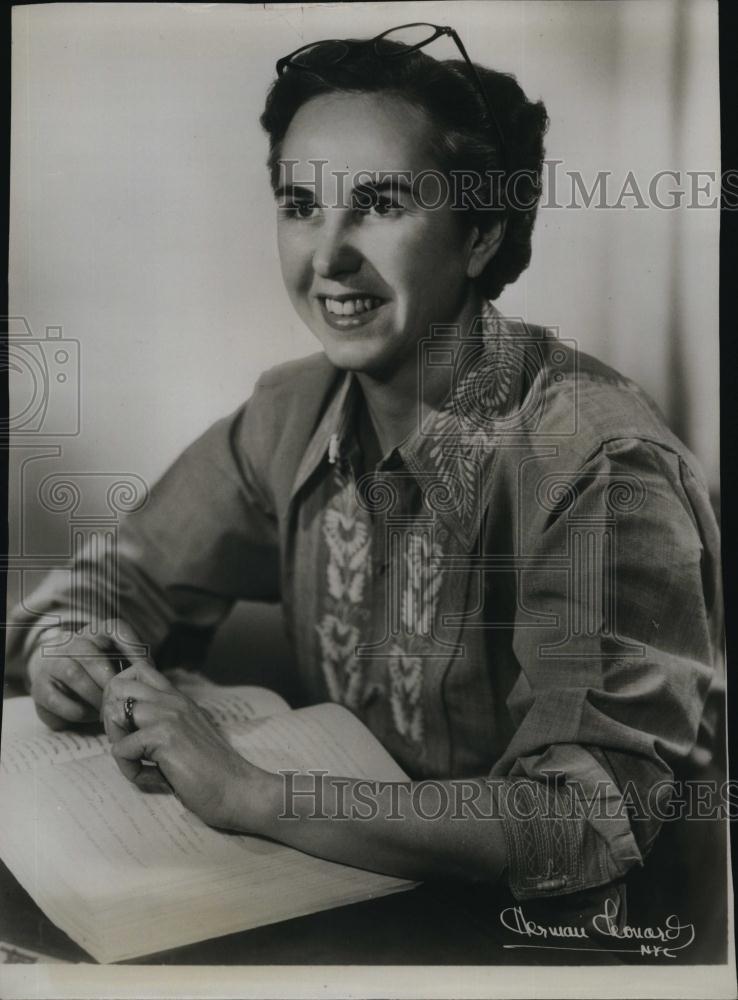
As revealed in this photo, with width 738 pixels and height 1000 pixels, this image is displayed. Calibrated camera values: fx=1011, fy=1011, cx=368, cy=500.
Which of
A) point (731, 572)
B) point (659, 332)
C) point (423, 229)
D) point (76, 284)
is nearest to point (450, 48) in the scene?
point (423, 229)

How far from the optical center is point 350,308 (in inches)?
41.9

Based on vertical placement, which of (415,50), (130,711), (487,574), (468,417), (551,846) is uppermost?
(415,50)

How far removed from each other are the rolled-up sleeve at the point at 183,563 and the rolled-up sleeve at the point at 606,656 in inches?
12.3

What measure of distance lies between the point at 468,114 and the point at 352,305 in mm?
230

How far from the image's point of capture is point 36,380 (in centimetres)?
112

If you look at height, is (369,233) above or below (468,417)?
above

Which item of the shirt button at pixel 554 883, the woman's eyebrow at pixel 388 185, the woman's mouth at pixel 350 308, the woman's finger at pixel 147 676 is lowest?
the shirt button at pixel 554 883

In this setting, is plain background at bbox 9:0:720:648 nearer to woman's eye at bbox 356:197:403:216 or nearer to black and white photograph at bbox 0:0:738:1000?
black and white photograph at bbox 0:0:738:1000

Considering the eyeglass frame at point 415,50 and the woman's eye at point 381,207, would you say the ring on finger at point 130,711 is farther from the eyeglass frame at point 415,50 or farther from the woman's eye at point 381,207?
the eyeglass frame at point 415,50

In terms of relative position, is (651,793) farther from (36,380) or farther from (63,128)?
(63,128)

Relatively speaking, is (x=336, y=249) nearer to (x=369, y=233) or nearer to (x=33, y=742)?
(x=369, y=233)

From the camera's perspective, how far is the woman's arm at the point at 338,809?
1.03m

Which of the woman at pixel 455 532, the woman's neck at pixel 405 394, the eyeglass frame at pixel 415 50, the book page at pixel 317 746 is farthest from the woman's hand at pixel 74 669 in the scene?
the eyeglass frame at pixel 415 50

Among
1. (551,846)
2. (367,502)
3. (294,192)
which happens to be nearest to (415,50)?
(294,192)
